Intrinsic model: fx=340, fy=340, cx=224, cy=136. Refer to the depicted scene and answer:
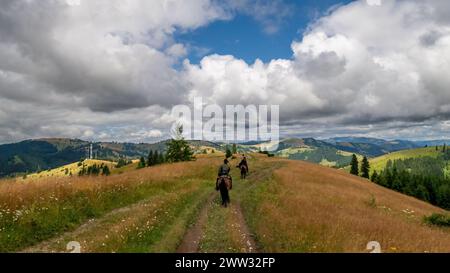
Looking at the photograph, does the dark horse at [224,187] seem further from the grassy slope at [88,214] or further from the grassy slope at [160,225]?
the grassy slope at [88,214]

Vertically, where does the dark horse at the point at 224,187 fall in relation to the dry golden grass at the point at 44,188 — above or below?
below

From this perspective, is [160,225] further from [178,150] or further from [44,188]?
[178,150]

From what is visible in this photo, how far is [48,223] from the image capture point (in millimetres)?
14922

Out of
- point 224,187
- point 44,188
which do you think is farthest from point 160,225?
point 224,187

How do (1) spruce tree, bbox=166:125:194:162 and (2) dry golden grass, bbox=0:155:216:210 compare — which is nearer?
(2) dry golden grass, bbox=0:155:216:210
